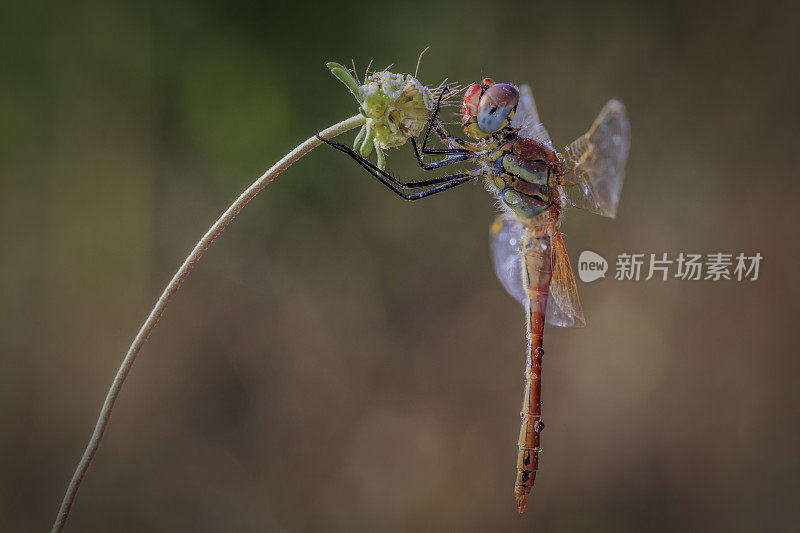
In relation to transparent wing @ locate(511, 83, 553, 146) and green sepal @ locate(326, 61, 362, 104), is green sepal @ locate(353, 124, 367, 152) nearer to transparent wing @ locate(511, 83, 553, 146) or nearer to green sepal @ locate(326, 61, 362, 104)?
green sepal @ locate(326, 61, 362, 104)

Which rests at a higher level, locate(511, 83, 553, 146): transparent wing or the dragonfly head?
locate(511, 83, 553, 146): transparent wing

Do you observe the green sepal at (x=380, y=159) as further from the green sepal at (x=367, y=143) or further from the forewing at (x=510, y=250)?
the forewing at (x=510, y=250)

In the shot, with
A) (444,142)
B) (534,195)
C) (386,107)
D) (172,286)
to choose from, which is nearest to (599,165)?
(534,195)

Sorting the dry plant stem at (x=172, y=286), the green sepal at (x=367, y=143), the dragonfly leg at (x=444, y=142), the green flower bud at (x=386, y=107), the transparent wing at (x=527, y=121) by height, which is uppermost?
the transparent wing at (x=527, y=121)

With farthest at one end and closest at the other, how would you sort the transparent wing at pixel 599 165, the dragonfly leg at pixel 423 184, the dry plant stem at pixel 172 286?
the transparent wing at pixel 599 165 → the dragonfly leg at pixel 423 184 → the dry plant stem at pixel 172 286

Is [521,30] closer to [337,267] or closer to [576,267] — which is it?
[576,267]

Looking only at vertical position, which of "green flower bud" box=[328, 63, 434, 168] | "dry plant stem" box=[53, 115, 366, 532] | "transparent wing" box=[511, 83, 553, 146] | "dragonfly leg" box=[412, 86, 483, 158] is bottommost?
"dry plant stem" box=[53, 115, 366, 532]

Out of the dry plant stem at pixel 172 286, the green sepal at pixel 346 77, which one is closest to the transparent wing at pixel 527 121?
the green sepal at pixel 346 77

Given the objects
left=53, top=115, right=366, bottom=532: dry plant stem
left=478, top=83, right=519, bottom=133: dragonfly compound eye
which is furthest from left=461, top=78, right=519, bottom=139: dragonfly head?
left=53, top=115, right=366, bottom=532: dry plant stem

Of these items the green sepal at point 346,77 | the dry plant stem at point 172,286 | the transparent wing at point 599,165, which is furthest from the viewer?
the transparent wing at point 599,165
